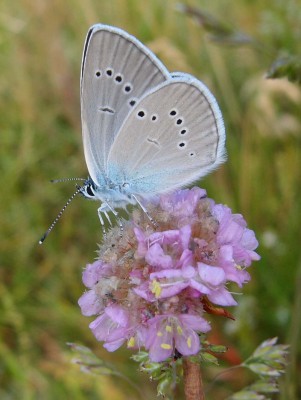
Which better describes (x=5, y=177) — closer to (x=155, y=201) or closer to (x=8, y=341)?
(x=8, y=341)

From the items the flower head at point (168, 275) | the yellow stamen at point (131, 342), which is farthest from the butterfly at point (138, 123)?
the yellow stamen at point (131, 342)

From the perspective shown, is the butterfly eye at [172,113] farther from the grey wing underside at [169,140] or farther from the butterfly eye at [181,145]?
the butterfly eye at [181,145]

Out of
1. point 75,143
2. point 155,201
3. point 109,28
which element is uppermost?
point 75,143

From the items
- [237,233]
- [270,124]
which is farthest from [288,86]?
[237,233]

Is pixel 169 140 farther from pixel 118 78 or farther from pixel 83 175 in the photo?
pixel 83 175

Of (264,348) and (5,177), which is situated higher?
(5,177)

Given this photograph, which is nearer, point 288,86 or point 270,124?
point 288,86
